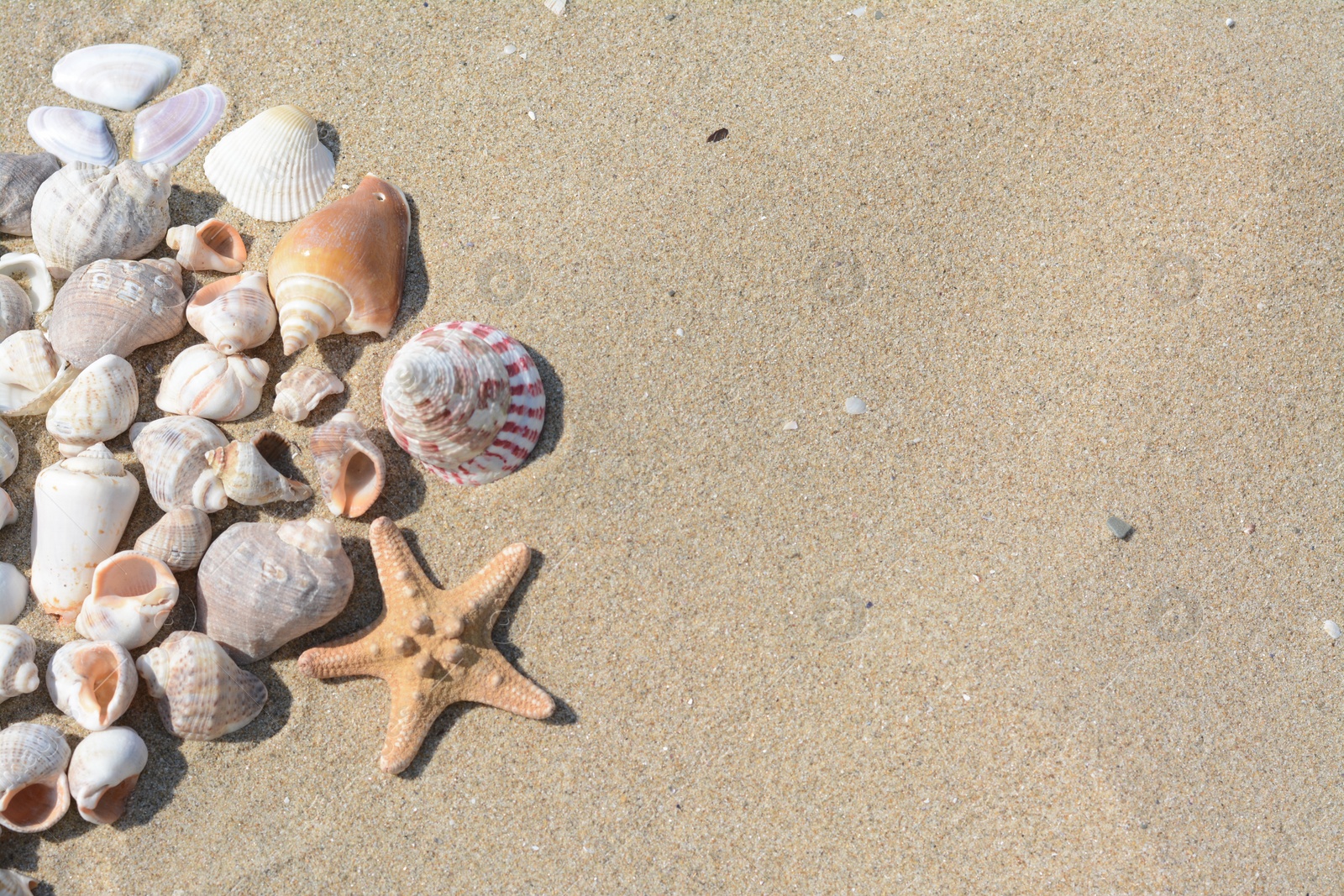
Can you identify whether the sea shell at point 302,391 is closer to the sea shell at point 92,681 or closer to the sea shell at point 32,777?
the sea shell at point 92,681

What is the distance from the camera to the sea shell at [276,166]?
3.31 m

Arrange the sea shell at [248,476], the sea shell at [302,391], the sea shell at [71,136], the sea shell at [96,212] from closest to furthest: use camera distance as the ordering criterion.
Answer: the sea shell at [248,476]
the sea shell at [302,391]
the sea shell at [96,212]
the sea shell at [71,136]

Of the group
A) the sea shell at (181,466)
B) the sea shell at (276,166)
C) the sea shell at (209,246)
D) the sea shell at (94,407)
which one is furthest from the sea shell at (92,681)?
the sea shell at (276,166)

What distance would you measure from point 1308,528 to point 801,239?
194 cm

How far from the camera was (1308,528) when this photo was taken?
2.94 m

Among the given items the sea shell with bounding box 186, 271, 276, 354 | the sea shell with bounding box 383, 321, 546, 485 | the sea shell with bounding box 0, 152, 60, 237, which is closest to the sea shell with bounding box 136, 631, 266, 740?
the sea shell with bounding box 383, 321, 546, 485

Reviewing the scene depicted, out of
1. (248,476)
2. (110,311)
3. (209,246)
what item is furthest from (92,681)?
(209,246)

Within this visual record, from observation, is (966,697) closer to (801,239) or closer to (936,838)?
(936,838)

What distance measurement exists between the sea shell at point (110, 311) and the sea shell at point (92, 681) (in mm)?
1020

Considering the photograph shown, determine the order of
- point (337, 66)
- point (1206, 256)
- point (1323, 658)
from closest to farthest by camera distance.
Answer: point (1323, 658) < point (1206, 256) < point (337, 66)

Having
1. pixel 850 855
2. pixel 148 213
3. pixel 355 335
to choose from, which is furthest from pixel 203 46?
pixel 850 855

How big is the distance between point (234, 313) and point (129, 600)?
1.01 meters

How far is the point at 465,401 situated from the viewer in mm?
2863

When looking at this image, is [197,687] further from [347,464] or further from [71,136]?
[71,136]
